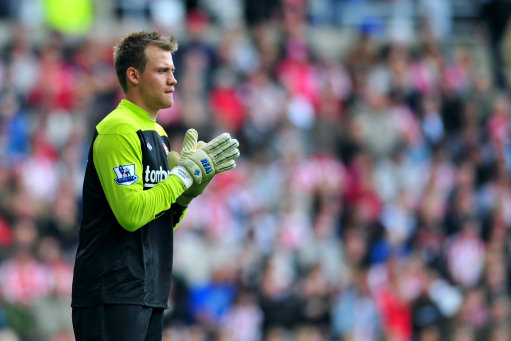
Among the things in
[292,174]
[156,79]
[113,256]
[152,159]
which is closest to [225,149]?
[152,159]

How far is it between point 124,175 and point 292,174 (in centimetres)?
881

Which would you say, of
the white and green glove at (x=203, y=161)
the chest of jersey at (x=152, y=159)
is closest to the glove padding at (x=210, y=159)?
the white and green glove at (x=203, y=161)

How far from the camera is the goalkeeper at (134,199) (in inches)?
190

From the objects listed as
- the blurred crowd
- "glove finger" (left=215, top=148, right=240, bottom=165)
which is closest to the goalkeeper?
"glove finger" (left=215, top=148, right=240, bottom=165)

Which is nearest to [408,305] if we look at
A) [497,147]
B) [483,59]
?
[497,147]

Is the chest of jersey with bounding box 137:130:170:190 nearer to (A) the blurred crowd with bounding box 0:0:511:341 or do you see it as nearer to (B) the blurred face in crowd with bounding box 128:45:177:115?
(B) the blurred face in crowd with bounding box 128:45:177:115

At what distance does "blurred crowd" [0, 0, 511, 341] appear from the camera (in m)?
11.7

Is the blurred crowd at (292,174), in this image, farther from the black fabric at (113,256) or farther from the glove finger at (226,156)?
the glove finger at (226,156)

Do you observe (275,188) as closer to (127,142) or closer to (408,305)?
(408,305)

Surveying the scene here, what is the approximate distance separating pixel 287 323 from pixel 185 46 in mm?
4179

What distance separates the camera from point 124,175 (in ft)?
15.7

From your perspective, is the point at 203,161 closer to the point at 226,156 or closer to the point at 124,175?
the point at 226,156

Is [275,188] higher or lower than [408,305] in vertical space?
higher

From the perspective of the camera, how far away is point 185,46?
45.4 feet
